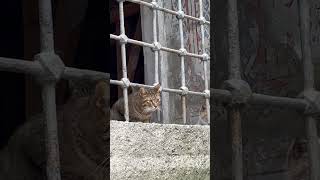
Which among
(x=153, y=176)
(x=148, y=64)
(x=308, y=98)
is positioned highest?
(x=148, y=64)

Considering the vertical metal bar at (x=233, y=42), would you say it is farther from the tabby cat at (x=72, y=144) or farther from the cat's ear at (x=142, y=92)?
the cat's ear at (x=142, y=92)

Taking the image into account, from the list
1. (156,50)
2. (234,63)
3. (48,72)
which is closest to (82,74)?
(48,72)

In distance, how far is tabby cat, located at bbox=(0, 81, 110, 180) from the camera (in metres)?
0.44

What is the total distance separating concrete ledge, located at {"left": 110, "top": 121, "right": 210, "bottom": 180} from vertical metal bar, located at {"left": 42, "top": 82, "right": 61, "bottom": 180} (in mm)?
737

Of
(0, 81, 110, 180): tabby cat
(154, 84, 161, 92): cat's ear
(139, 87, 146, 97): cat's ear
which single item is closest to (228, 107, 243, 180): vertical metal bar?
(0, 81, 110, 180): tabby cat

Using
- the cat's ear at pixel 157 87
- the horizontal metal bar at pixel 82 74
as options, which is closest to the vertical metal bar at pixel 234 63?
the horizontal metal bar at pixel 82 74

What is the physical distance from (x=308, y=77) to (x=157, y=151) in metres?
0.82

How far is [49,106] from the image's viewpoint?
43 centimetres

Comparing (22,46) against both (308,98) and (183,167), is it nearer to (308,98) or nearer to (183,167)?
(308,98)

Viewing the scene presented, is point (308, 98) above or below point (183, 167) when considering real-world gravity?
above

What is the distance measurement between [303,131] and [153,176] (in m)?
0.79

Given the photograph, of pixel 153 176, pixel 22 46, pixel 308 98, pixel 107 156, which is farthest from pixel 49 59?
pixel 153 176

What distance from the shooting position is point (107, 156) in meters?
0.55

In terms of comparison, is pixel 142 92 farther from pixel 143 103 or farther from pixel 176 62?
pixel 176 62
